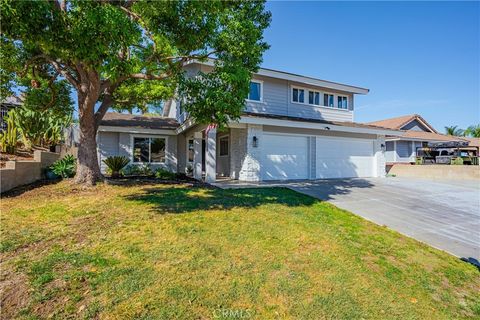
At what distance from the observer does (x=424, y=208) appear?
878 centimetres

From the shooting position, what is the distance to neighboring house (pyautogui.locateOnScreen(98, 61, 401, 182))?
42.2 feet

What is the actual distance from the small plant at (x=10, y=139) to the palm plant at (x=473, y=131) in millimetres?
52862

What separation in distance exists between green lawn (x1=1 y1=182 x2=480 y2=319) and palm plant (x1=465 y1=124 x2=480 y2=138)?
46.4 m

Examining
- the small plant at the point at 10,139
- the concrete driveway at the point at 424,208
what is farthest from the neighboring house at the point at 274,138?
the small plant at the point at 10,139

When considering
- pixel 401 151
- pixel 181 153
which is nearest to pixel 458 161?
pixel 401 151

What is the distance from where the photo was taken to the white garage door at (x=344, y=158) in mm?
15078

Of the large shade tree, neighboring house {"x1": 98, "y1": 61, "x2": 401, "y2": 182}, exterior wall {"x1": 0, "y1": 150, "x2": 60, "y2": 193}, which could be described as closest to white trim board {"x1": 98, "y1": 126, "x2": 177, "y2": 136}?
neighboring house {"x1": 98, "y1": 61, "x2": 401, "y2": 182}

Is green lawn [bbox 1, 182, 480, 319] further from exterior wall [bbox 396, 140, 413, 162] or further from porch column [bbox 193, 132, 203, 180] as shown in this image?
exterior wall [bbox 396, 140, 413, 162]

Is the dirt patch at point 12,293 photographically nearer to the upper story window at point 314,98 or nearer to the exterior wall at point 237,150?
the exterior wall at point 237,150

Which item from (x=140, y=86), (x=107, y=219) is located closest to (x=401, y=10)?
(x=140, y=86)

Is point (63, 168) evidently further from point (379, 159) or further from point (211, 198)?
point (379, 159)

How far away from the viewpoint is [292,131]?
14.0 m

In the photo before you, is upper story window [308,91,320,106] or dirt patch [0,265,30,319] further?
upper story window [308,91,320,106]

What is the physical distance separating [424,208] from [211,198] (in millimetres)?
7131
